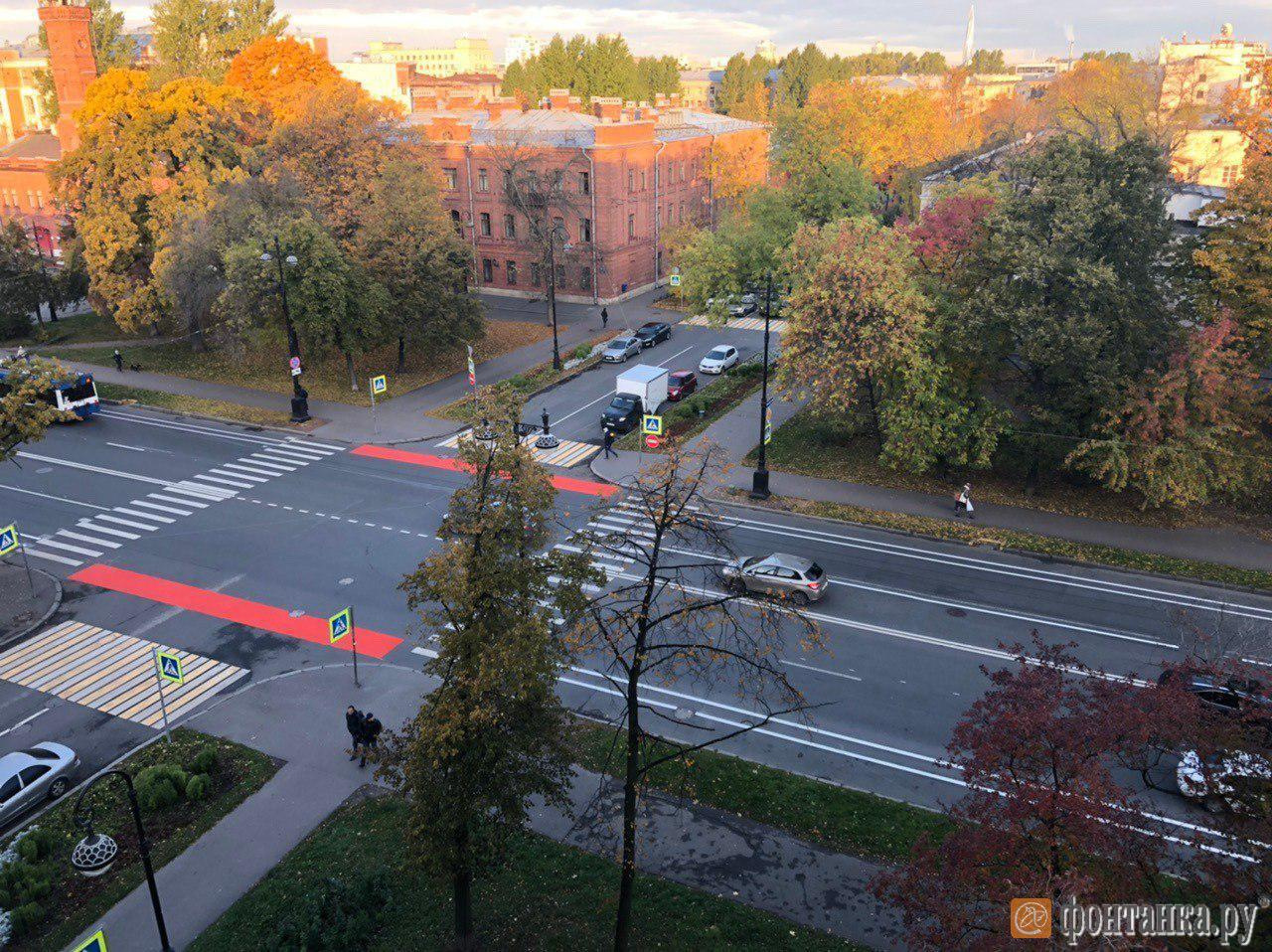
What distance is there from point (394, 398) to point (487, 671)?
33204mm

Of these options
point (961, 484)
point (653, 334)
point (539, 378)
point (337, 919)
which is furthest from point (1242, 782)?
point (653, 334)

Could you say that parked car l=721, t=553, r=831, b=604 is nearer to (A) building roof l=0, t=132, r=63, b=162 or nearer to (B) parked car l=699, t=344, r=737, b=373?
(B) parked car l=699, t=344, r=737, b=373

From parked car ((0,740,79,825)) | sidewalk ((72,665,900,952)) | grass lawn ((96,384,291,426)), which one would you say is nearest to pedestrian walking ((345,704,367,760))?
sidewalk ((72,665,900,952))

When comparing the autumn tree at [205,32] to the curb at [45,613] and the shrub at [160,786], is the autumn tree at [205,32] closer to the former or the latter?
the curb at [45,613]

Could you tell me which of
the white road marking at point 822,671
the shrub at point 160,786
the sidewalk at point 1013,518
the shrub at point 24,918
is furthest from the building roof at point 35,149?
the white road marking at point 822,671

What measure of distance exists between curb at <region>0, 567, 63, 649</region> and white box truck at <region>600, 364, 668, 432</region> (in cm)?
2018

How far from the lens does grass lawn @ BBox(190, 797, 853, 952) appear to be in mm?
13984

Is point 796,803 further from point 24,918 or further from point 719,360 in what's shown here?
point 719,360

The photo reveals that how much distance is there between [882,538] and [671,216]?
45083mm

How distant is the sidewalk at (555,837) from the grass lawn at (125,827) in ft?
Result: 0.94

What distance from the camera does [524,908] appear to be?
14.7 meters

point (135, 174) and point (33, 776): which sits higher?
point (135, 174)

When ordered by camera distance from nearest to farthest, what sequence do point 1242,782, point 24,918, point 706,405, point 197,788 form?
point 1242,782
point 24,918
point 197,788
point 706,405

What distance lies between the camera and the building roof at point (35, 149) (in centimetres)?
8139
